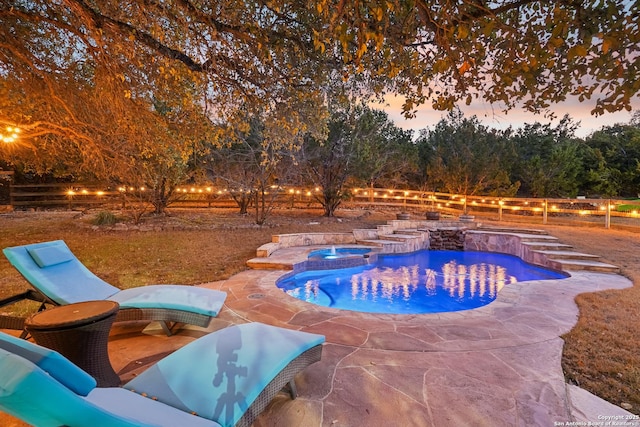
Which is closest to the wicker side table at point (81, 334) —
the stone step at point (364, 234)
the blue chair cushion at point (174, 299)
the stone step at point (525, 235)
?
the blue chair cushion at point (174, 299)

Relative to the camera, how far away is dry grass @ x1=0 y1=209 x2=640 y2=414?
2.93m

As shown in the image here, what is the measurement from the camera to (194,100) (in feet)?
21.1

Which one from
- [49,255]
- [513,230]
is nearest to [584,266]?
[513,230]

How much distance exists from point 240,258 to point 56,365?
19.7 ft

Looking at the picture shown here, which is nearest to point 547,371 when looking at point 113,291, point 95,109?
point 113,291

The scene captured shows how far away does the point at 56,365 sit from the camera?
4.27 feet

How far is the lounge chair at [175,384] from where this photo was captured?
116 cm

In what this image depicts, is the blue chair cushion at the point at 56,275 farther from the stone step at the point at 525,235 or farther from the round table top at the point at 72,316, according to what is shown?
the stone step at the point at 525,235

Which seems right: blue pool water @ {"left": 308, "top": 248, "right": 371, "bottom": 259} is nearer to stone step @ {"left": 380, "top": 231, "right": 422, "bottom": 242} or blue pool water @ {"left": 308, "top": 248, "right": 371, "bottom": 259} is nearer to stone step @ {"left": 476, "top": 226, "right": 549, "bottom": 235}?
stone step @ {"left": 380, "top": 231, "right": 422, "bottom": 242}

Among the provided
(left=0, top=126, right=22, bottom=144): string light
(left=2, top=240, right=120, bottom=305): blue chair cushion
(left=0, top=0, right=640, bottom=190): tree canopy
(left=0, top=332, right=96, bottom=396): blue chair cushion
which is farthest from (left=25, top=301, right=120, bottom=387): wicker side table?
(left=0, top=126, right=22, bottom=144): string light

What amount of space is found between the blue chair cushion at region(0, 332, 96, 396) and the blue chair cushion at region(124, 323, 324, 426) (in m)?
0.69

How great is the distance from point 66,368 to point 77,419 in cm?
20

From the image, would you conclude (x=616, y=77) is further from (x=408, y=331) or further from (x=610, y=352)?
(x=408, y=331)

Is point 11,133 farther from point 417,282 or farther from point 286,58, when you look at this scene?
point 417,282
